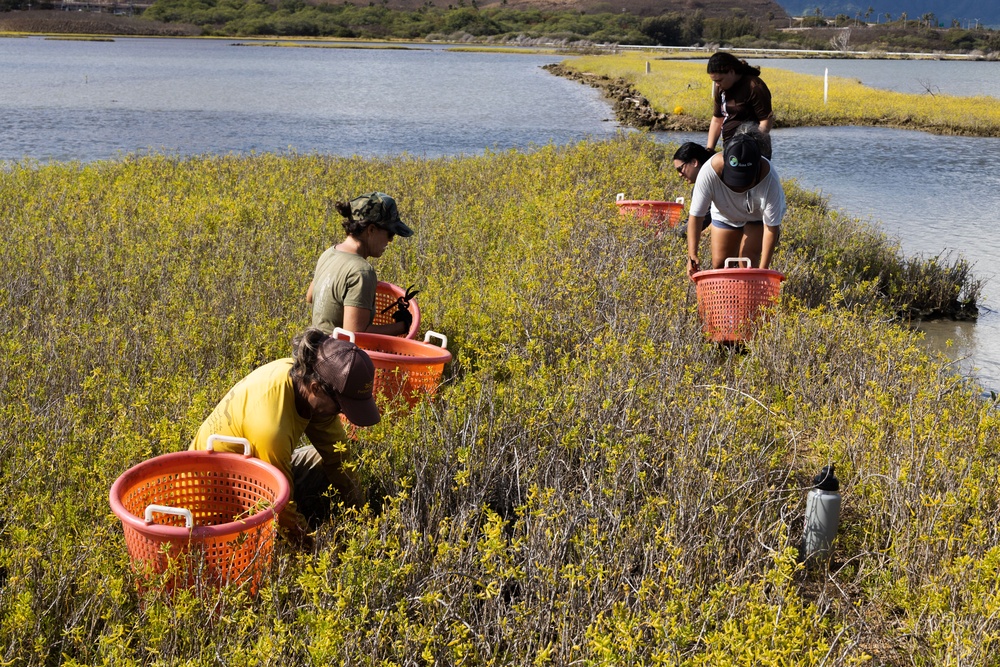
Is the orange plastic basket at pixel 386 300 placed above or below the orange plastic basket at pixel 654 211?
below

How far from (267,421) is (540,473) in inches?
48.0

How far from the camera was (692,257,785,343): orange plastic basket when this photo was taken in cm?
594

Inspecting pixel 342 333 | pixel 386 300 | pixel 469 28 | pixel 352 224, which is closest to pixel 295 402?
pixel 342 333

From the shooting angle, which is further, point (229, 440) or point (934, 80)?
point (934, 80)

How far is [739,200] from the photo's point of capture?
629 cm

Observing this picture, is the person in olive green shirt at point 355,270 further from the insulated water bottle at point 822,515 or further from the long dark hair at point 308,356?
the insulated water bottle at point 822,515

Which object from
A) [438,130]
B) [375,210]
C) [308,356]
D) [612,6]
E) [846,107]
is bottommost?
[308,356]

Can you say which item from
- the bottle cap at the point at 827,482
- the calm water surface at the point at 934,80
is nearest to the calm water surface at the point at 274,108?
the bottle cap at the point at 827,482

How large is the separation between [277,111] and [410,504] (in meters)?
27.6

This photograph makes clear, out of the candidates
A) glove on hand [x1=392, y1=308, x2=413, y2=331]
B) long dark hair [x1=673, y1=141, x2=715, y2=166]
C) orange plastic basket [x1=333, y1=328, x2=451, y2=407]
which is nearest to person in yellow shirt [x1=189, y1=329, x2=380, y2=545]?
orange plastic basket [x1=333, y1=328, x2=451, y2=407]

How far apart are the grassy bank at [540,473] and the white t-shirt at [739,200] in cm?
63

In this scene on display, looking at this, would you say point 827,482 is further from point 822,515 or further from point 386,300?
point 386,300

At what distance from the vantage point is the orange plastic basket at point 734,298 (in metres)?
5.94

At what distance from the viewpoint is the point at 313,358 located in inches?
132
